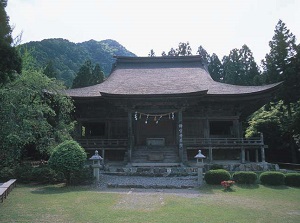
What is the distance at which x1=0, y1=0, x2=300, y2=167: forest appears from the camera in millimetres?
15336

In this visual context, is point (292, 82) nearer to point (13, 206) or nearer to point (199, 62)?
point (199, 62)

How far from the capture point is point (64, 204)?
10469 millimetres

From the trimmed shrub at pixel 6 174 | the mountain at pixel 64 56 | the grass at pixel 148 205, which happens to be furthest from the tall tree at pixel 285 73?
the mountain at pixel 64 56

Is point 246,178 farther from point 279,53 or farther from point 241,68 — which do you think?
point 241,68

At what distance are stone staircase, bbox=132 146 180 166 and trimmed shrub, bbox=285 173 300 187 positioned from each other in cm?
696

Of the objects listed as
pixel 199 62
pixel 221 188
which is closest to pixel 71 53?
pixel 199 62

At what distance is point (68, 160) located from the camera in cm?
1439

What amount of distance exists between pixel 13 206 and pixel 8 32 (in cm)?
603

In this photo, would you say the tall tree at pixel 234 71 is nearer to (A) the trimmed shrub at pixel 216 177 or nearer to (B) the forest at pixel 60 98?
(B) the forest at pixel 60 98

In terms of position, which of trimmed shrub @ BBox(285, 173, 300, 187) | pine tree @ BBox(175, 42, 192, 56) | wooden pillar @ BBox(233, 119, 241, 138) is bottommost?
trimmed shrub @ BBox(285, 173, 300, 187)

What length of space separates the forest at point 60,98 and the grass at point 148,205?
3.59 metres

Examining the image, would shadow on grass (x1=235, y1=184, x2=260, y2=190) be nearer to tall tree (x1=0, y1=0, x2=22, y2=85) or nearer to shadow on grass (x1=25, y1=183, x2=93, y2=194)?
shadow on grass (x1=25, y1=183, x2=93, y2=194)

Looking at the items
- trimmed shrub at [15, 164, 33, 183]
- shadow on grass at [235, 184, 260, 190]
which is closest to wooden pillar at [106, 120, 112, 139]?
trimmed shrub at [15, 164, 33, 183]

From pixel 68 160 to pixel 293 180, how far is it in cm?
1197
